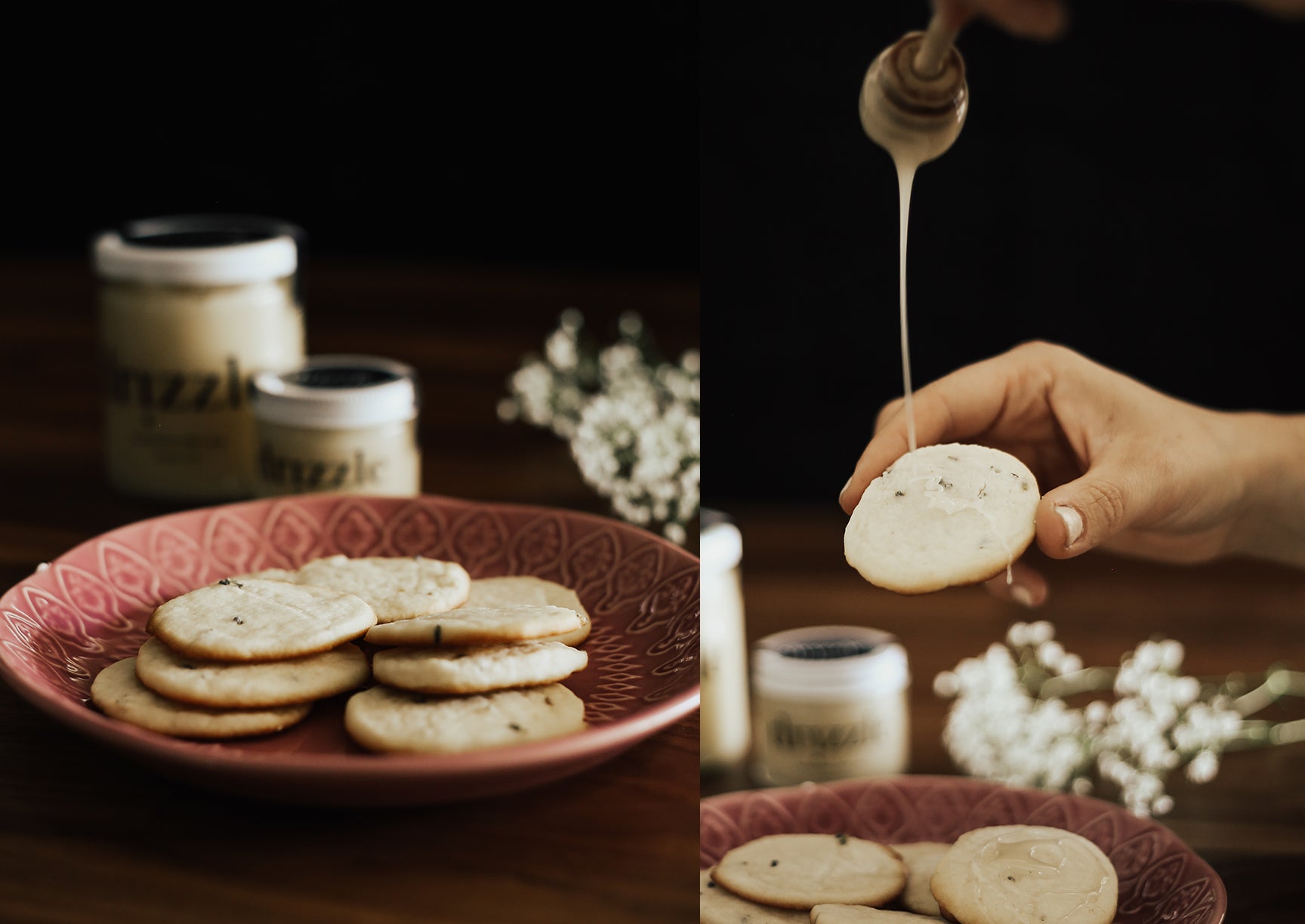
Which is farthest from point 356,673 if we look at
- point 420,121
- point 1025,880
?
point 420,121

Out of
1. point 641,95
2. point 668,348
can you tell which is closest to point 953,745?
point 668,348

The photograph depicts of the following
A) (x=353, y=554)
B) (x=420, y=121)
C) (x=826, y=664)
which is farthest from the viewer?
(x=420, y=121)

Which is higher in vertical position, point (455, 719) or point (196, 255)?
point (196, 255)

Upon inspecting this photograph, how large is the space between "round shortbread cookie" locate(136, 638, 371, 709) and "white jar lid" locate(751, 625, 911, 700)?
0.16 meters

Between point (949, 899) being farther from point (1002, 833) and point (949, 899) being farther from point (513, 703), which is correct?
point (513, 703)

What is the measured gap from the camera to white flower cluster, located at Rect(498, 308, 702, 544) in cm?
79

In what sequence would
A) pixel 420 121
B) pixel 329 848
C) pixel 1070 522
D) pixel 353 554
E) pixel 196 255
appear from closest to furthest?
pixel 1070 522, pixel 329 848, pixel 353 554, pixel 196 255, pixel 420 121

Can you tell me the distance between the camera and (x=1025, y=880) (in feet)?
1.32

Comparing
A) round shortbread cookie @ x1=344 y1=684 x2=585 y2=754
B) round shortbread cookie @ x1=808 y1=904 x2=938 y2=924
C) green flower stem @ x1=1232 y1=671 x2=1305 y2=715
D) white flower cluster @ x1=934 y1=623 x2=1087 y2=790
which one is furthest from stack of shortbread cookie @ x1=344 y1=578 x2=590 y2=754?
green flower stem @ x1=1232 y1=671 x2=1305 y2=715

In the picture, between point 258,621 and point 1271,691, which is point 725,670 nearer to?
point 258,621

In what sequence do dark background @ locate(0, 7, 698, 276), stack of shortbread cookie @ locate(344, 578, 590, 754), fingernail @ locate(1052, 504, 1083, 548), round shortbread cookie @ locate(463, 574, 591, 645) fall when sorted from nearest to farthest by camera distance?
fingernail @ locate(1052, 504, 1083, 548) → stack of shortbread cookie @ locate(344, 578, 590, 754) → round shortbread cookie @ locate(463, 574, 591, 645) → dark background @ locate(0, 7, 698, 276)

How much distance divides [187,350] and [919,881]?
1.81ft

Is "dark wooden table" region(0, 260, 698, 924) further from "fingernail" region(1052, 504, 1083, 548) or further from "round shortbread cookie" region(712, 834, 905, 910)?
"fingernail" region(1052, 504, 1083, 548)

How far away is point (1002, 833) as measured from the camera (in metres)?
0.43
